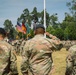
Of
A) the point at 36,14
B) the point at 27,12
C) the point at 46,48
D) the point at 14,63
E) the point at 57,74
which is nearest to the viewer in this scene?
the point at 14,63

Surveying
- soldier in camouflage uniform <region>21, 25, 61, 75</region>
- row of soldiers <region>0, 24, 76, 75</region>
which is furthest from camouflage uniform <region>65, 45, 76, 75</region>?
soldier in camouflage uniform <region>21, 25, 61, 75</region>

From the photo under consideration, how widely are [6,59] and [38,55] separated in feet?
2.26

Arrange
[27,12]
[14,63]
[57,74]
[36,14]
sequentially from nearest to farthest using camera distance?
1. [14,63]
2. [57,74]
3. [36,14]
4. [27,12]

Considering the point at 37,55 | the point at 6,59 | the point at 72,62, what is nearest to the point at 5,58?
the point at 6,59

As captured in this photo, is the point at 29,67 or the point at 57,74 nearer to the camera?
the point at 29,67

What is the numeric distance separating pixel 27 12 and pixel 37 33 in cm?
12175

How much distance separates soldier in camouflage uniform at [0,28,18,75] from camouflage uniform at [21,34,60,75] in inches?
15.3

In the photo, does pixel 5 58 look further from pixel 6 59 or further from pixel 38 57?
pixel 38 57

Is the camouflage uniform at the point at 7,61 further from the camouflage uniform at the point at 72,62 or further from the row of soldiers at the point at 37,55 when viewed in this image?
the camouflage uniform at the point at 72,62

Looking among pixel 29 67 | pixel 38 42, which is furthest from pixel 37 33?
pixel 29 67

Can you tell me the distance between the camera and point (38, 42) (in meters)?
7.46

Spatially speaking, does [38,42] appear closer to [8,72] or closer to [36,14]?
[8,72]

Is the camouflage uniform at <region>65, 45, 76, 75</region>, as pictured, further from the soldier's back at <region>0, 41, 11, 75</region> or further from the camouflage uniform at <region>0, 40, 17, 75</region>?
the soldier's back at <region>0, 41, 11, 75</region>

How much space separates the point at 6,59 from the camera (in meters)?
7.02
